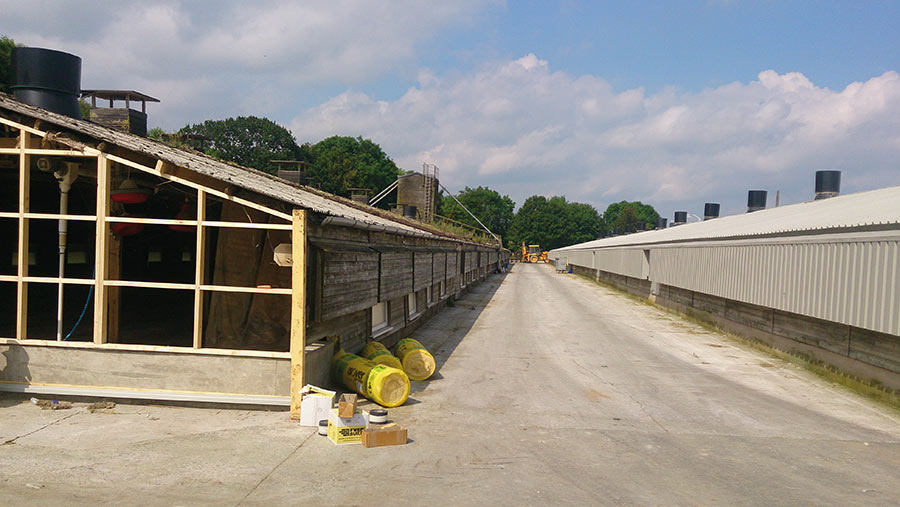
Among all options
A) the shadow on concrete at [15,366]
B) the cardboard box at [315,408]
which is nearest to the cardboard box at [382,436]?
the cardboard box at [315,408]

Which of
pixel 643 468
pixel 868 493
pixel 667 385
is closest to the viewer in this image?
pixel 868 493

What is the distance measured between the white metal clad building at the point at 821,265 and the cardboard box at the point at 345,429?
354 inches

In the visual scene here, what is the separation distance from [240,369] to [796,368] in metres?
12.2

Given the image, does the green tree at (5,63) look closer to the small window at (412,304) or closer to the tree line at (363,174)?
the tree line at (363,174)

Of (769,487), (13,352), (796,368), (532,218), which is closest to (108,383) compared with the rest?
(13,352)

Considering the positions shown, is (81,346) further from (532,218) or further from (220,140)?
(532,218)

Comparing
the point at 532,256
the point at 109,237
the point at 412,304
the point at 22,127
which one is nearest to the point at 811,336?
the point at 412,304

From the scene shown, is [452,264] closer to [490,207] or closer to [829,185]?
[829,185]

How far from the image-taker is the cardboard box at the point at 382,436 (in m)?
7.18

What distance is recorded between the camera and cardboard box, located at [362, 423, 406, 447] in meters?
7.18

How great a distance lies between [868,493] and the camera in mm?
6137

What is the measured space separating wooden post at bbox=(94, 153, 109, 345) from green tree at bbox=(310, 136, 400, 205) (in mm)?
61324

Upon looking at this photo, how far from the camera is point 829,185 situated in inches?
941

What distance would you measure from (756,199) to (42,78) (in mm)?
34167
